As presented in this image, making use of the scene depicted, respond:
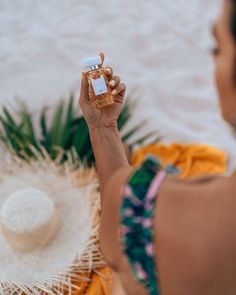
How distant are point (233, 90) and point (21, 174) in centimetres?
93

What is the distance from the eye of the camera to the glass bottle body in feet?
3.42

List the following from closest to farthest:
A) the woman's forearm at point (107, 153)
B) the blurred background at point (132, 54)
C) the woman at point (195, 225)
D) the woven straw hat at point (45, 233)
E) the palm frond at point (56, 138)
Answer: the woman at point (195, 225)
the woman's forearm at point (107, 153)
the woven straw hat at point (45, 233)
the palm frond at point (56, 138)
the blurred background at point (132, 54)

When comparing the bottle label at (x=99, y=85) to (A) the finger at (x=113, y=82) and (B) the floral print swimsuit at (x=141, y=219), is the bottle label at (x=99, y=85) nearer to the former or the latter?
(A) the finger at (x=113, y=82)

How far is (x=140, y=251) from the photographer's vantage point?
725mm

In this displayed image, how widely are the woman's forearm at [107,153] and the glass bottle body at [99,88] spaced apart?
6 cm

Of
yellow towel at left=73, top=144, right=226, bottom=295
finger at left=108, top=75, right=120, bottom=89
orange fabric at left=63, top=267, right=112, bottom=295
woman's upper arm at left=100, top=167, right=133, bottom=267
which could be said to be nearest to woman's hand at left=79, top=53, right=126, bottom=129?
finger at left=108, top=75, right=120, bottom=89

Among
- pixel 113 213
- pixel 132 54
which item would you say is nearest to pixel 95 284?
pixel 113 213

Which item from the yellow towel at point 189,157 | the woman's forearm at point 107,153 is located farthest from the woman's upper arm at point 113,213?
the yellow towel at point 189,157

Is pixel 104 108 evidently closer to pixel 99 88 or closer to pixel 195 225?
pixel 99 88

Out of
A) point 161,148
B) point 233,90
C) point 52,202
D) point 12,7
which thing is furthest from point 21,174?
point 12,7

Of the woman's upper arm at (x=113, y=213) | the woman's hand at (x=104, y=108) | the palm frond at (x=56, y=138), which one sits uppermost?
the woman's hand at (x=104, y=108)

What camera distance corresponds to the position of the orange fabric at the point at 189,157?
1.71 meters

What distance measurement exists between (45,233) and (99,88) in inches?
17.2

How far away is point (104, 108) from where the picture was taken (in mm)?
1091
